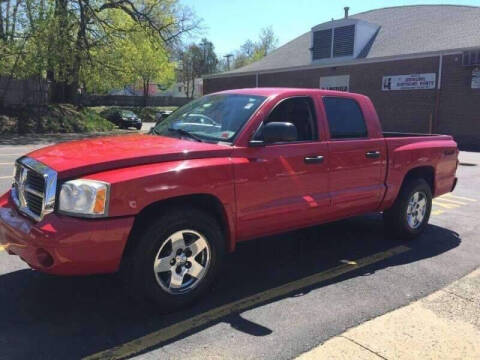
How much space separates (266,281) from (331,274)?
70 cm

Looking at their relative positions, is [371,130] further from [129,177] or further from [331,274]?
[129,177]

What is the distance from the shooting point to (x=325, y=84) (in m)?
28.9

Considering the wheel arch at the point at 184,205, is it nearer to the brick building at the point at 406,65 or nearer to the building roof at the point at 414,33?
the brick building at the point at 406,65

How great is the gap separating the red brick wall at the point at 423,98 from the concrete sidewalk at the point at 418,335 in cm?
2044

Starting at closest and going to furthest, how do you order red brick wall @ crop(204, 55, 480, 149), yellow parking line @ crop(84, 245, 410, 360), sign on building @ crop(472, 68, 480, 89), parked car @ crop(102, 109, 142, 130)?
yellow parking line @ crop(84, 245, 410, 360)
sign on building @ crop(472, 68, 480, 89)
red brick wall @ crop(204, 55, 480, 149)
parked car @ crop(102, 109, 142, 130)

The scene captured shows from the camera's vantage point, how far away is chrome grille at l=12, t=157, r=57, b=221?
3.30 metres

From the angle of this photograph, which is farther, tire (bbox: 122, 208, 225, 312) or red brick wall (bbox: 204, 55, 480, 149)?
red brick wall (bbox: 204, 55, 480, 149)

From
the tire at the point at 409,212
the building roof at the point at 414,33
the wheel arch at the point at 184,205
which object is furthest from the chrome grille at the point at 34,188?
the building roof at the point at 414,33

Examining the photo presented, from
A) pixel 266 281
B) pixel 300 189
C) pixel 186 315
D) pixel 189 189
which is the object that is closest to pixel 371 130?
pixel 300 189

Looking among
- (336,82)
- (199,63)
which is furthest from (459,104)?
(199,63)

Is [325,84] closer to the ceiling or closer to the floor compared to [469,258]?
closer to the ceiling

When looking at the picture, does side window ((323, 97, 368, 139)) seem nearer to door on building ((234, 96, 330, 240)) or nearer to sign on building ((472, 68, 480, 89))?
door on building ((234, 96, 330, 240))

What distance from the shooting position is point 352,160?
4957 mm

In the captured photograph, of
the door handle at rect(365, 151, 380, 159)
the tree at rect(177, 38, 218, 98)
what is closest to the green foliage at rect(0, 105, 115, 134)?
the door handle at rect(365, 151, 380, 159)
